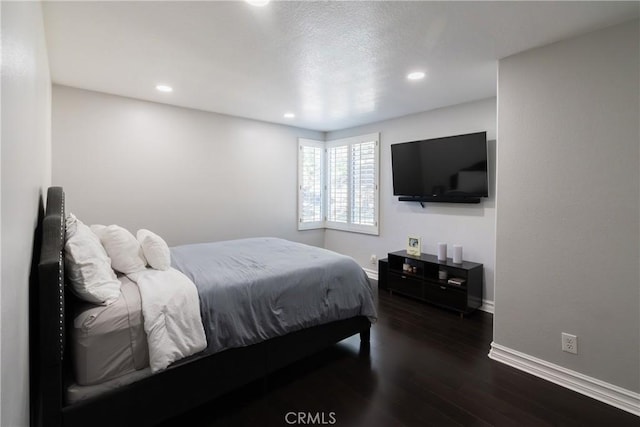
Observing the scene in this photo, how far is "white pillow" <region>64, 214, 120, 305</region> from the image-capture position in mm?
1630

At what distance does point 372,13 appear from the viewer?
1.97m

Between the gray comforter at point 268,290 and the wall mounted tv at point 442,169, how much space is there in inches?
72.6

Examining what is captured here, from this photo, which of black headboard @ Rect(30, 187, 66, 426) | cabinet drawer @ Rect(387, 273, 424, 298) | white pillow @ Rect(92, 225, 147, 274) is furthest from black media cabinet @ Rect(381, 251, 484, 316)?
black headboard @ Rect(30, 187, 66, 426)

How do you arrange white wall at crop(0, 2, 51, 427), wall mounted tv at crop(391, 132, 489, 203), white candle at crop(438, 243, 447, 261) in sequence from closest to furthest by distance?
white wall at crop(0, 2, 51, 427), wall mounted tv at crop(391, 132, 489, 203), white candle at crop(438, 243, 447, 261)

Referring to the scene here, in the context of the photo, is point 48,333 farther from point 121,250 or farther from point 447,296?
point 447,296

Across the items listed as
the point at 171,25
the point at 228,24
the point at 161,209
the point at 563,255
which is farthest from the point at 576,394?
the point at 161,209

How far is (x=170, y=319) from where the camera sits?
1.75 metres

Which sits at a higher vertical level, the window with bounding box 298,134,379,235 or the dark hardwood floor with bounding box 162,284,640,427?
the window with bounding box 298,134,379,235

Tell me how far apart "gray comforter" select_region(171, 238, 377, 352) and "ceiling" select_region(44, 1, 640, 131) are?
173 cm

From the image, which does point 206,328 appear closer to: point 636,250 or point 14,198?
point 14,198

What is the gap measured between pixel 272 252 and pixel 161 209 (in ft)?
5.95

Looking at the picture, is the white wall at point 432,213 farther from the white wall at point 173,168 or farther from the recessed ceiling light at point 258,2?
the recessed ceiling light at point 258,2

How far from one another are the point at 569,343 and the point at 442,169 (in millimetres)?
2251

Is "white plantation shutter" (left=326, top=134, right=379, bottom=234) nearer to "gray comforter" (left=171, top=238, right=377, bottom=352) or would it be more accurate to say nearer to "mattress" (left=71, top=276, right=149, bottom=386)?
"gray comforter" (left=171, top=238, right=377, bottom=352)
